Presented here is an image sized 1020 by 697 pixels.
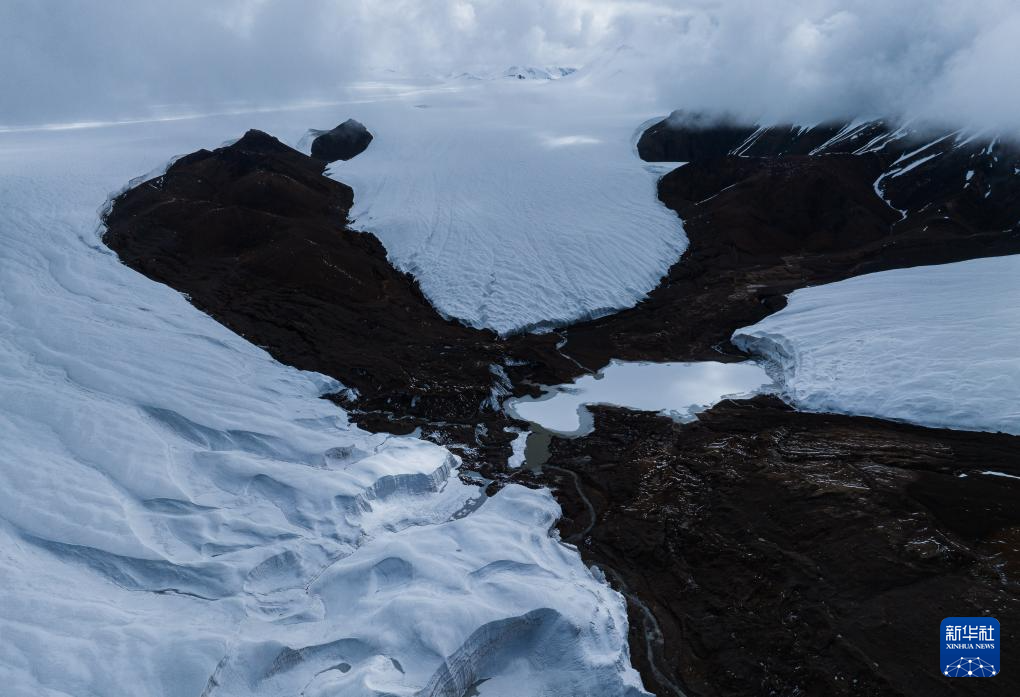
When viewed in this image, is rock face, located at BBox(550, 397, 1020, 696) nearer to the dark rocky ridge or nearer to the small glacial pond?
the dark rocky ridge

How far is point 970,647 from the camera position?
800 cm

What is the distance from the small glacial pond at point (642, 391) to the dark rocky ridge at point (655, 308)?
1.88 ft

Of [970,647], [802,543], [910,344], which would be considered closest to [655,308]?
[910,344]

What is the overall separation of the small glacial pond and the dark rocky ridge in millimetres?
573

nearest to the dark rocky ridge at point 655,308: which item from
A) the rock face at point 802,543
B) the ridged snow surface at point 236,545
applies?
the rock face at point 802,543

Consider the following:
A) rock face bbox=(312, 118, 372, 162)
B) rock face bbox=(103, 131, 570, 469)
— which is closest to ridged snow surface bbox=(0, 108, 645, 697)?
rock face bbox=(103, 131, 570, 469)

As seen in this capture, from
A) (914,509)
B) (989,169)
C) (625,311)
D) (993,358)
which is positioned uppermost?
(989,169)

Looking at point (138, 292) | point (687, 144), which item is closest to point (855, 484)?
point (138, 292)

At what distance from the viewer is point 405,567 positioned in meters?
9.21

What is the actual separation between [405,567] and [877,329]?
1292cm

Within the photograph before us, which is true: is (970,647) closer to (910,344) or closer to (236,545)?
(910,344)

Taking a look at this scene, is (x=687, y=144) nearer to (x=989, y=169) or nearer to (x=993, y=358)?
(x=989, y=169)

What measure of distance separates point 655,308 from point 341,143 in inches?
1008

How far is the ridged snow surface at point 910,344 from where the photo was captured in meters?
12.9
